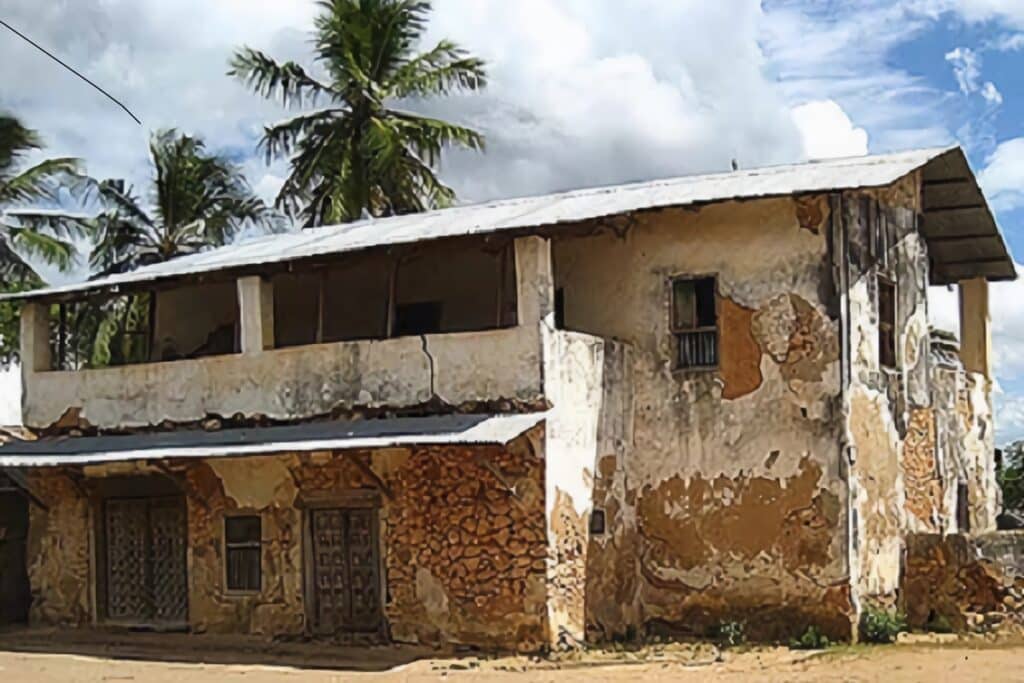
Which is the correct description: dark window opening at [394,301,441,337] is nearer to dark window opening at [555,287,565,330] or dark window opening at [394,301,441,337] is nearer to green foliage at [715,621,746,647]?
dark window opening at [555,287,565,330]

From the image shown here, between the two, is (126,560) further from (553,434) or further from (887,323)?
(887,323)

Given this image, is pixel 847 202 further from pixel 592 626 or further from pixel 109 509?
pixel 109 509

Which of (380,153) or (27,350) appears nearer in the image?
(27,350)

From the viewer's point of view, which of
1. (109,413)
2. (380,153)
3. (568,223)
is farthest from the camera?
(380,153)

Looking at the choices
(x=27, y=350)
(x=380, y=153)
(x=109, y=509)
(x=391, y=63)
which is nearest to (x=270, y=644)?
(x=109, y=509)

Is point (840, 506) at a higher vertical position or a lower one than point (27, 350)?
lower

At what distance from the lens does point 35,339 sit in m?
19.9

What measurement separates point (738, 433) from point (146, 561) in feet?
27.0

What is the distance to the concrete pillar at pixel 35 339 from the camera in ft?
65.0

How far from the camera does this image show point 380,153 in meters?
27.8

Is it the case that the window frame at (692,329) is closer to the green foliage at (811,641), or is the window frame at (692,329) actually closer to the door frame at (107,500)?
the green foliage at (811,641)

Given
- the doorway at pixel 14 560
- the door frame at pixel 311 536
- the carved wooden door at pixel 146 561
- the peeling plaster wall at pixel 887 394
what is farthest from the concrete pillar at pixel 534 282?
the doorway at pixel 14 560

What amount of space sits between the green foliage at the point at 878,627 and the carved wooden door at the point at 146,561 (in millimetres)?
8703

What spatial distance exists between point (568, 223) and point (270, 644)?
639 cm
